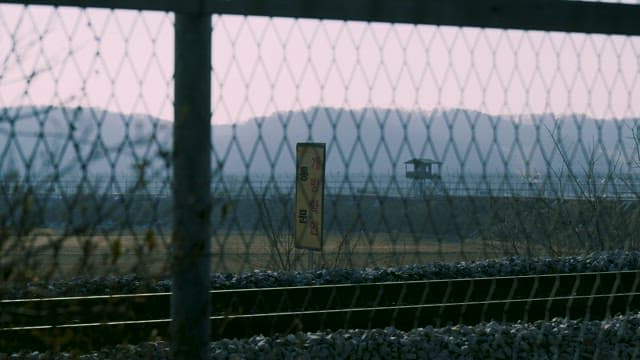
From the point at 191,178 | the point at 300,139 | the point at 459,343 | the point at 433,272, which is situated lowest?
the point at 459,343

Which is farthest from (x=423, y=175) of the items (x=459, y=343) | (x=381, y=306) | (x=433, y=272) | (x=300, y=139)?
(x=433, y=272)

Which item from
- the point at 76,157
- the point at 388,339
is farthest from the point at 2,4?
the point at 388,339

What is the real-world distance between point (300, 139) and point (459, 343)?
206 inches

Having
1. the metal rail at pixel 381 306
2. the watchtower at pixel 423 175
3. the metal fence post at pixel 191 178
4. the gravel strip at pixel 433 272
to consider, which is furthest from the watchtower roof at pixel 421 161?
the gravel strip at pixel 433 272

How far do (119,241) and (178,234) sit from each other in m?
0.19

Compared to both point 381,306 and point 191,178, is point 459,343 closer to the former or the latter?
point 381,306

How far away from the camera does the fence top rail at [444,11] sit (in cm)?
314

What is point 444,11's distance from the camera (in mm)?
3477

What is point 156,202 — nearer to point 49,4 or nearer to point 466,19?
point 49,4

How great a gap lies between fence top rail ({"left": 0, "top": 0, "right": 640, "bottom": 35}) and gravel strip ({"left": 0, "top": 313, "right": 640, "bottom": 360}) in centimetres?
414

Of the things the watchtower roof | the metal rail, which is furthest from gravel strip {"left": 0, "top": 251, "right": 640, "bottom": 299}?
the watchtower roof

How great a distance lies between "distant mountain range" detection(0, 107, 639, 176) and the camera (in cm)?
315

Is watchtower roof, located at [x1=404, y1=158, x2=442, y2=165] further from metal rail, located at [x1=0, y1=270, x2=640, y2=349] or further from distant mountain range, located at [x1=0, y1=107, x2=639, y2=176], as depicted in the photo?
metal rail, located at [x1=0, y1=270, x2=640, y2=349]

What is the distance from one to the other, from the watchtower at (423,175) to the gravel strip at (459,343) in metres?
3.50
